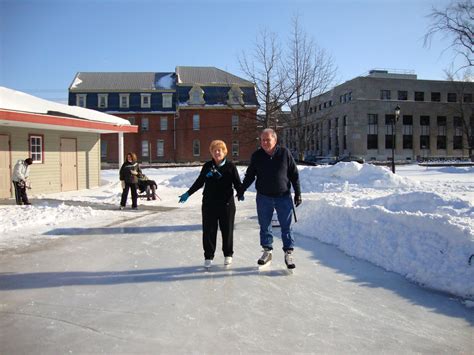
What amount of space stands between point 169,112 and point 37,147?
36368mm

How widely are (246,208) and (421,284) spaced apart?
7.91m

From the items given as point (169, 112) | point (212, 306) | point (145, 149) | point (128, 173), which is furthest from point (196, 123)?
point (212, 306)

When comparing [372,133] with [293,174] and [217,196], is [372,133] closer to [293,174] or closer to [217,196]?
[293,174]

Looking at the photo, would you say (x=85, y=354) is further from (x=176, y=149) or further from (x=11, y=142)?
(x=176, y=149)

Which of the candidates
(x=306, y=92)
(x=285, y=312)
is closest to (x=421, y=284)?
(x=285, y=312)

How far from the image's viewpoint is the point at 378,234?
6.79m

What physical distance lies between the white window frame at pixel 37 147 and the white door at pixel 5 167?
117 cm

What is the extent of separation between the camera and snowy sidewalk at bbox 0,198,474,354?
11.5 feet

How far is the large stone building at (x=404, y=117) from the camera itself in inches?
2448

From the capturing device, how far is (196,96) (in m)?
51.4

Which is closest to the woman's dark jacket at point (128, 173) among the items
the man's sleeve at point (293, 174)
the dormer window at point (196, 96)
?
the man's sleeve at point (293, 174)

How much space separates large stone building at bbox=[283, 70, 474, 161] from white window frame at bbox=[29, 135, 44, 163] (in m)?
49.2

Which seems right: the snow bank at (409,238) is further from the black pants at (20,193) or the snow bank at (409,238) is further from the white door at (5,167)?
the white door at (5,167)

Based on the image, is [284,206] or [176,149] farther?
[176,149]
